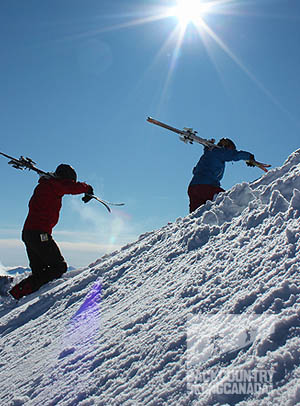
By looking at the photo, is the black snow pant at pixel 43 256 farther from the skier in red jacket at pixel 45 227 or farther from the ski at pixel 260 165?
the ski at pixel 260 165

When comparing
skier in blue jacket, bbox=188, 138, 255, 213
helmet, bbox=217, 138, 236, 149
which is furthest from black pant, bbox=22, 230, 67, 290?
helmet, bbox=217, 138, 236, 149

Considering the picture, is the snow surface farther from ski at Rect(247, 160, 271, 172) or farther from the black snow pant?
ski at Rect(247, 160, 271, 172)

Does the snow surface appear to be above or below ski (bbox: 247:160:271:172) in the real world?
below

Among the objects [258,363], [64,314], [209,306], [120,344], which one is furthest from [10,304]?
[258,363]

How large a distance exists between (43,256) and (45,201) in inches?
35.3

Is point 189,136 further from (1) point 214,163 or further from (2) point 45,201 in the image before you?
(2) point 45,201

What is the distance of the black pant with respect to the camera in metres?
5.08

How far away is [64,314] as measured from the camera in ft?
9.70

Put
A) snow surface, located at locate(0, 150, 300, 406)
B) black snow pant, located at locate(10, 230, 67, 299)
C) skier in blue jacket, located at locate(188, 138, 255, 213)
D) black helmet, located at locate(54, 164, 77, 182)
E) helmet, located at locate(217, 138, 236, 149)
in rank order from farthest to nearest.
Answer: helmet, located at locate(217, 138, 236, 149) < skier in blue jacket, located at locate(188, 138, 255, 213) < black helmet, located at locate(54, 164, 77, 182) < black snow pant, located at locate(10, 230, 67, 299) < snow surface, located at locate(0, 150, 300, 406)

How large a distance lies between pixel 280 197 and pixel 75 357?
1964mm

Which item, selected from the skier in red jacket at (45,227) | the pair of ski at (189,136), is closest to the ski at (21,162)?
the skier in red jacket at (45,227)

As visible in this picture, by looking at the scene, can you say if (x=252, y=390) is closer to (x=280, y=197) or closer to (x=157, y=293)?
(x=157, y=293)

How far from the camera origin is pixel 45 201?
17.0 ft

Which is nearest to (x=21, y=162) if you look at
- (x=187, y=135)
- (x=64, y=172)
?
(x=64, y=172)
